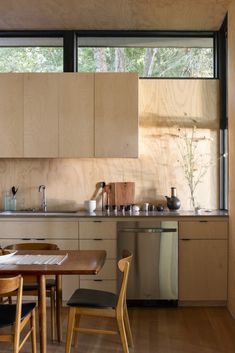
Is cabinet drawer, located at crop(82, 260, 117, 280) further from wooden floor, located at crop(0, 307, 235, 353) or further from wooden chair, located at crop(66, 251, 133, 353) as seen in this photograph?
wooden chair, located at crop(66, 251, 133, 353)

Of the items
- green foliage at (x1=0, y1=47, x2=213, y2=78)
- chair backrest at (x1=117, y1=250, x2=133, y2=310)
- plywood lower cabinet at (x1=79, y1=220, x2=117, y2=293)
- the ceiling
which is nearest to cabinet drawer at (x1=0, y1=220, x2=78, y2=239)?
plywood lower cabinet at (x1=79, y1=220, x2=117, y2=293)

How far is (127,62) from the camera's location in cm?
472

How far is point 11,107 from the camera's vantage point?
14.1 feet

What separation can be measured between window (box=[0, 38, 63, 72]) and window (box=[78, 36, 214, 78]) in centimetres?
29

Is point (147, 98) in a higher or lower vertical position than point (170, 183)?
higher

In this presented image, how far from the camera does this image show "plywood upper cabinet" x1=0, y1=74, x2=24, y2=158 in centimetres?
430

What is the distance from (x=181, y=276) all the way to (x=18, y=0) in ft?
10.5

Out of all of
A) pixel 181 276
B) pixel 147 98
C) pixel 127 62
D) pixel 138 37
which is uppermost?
pixel 138 37

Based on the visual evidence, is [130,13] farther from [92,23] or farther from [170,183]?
[170,183]

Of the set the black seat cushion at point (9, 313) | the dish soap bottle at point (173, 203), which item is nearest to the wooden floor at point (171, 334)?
the black seat cushion at point (9, 313)

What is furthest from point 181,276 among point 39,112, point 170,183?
point 39,112

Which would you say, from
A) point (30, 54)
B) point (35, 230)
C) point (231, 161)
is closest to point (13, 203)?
point (35, 230)

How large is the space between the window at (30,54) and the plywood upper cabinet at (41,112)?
0.48 meters

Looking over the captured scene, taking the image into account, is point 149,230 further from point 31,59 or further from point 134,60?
point 31,59
